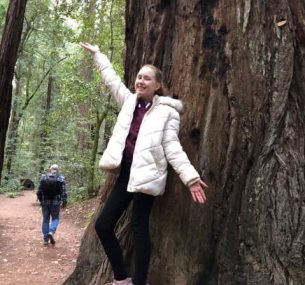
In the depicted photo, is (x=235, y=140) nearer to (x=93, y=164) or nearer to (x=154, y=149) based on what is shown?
(x=154, y=149)

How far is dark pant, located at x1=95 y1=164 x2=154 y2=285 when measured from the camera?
13.4 ft

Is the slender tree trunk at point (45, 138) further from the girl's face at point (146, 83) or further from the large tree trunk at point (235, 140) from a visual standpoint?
the girl's face at point (146, 83)

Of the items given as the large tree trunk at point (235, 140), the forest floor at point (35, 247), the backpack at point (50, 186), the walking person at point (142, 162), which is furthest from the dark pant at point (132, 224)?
the backpack at point (50, 186)

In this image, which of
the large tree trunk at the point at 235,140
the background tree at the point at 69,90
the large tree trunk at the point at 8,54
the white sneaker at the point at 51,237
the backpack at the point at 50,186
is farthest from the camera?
the background tree at the point at 69,90

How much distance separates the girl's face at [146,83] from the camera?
4.23 metres

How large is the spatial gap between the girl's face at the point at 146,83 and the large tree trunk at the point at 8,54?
8.13ft

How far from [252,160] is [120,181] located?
4.09 feet

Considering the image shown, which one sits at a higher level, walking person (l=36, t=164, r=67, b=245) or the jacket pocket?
the jacket pocket

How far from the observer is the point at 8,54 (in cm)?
603

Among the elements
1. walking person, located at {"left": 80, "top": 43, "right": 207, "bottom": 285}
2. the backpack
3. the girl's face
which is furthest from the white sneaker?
the girl's face

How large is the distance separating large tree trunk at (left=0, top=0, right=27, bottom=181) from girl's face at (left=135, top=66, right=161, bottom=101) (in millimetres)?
2479

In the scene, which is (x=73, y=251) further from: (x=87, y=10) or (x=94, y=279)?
(x=87, y=10)

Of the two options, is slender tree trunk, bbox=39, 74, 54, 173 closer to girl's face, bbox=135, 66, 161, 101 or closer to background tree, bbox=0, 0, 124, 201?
background tree, bbox=0, 0, 124, 201

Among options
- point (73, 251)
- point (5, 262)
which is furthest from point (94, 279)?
point (73, 251)
